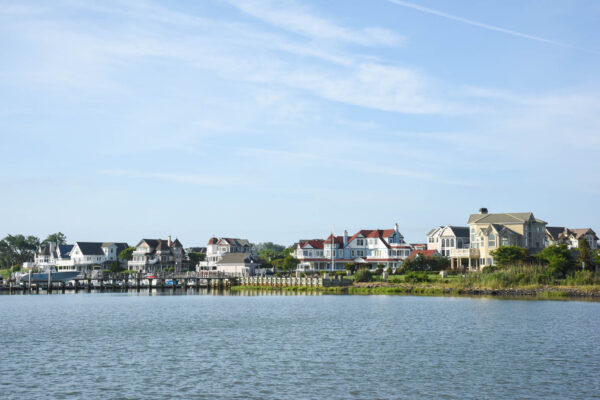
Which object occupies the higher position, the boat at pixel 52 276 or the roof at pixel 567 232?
the roof at pixel 567 232

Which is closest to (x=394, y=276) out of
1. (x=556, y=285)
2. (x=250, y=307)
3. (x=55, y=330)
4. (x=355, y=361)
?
(x=556, y=285)

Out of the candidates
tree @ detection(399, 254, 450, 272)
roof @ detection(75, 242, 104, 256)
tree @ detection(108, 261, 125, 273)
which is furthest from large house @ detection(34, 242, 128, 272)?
tree @ detection(399, 254, 450, 272)

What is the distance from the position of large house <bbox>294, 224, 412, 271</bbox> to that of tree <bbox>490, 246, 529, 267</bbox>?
34.5m

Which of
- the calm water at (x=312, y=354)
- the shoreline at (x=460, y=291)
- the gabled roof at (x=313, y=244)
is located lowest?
the calm water at (x=312, y=354)

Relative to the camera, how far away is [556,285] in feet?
269

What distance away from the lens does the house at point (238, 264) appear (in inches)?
5714

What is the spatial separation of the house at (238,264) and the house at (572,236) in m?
68.0

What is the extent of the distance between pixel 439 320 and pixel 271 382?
2737cm

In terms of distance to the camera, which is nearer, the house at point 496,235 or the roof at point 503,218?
the house at point 496,235

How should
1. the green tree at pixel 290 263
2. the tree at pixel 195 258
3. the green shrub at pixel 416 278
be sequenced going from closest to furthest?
the green shrub at pixel 416 278 → the green tree at pixel 290 263 → the tree at pixel 195 258

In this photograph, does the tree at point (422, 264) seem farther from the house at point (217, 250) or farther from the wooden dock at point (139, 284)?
the house at point (217, 250)

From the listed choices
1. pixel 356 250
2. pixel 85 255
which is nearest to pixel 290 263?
pixel 356 250

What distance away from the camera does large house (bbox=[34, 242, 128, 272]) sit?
168250 mm

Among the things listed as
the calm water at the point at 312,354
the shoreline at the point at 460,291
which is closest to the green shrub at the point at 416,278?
the shoreline at the point at 460,291
